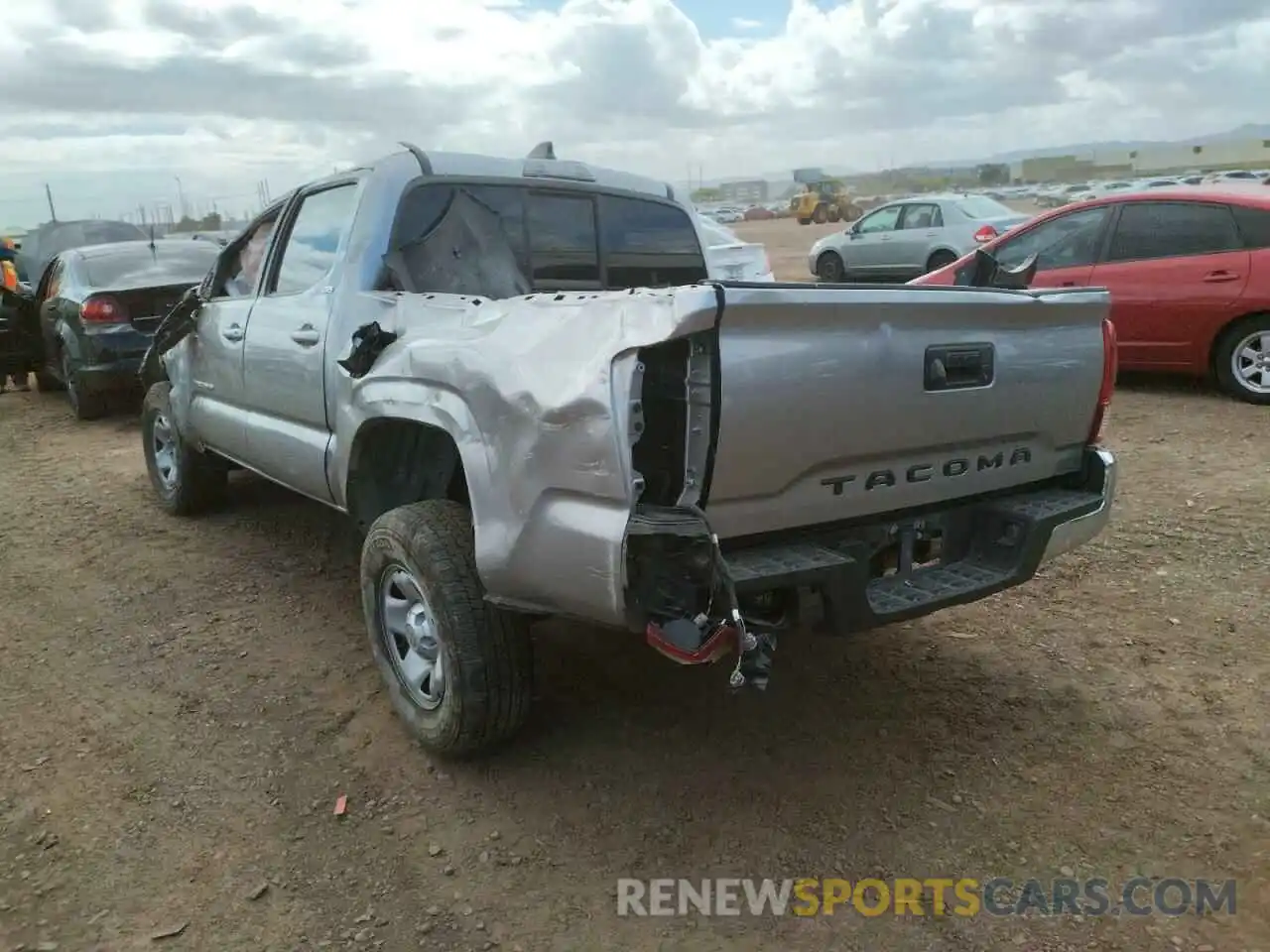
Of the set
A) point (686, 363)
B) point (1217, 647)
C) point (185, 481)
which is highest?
point (686, 363)

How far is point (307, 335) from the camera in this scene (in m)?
4.02

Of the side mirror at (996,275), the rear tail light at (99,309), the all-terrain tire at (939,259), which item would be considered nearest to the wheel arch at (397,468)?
the side mirror at (996,275)

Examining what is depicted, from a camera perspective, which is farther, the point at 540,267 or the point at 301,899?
the point at 540,267


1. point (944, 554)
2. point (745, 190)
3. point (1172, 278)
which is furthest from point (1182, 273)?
point (745, 190)

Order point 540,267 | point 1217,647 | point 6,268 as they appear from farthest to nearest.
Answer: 1. point 6,268
2. point 540,267
3. point 1217,647

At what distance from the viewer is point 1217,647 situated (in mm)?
3902

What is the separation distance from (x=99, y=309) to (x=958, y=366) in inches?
310

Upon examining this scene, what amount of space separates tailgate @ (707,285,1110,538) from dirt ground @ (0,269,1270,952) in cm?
87

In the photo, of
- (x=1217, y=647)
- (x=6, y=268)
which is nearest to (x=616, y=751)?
(x=1217, y=647)

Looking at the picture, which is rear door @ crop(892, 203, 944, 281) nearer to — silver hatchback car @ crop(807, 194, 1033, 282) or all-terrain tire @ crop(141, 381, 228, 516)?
silver hatchback car @ crop(807, 194, 1033, 282)

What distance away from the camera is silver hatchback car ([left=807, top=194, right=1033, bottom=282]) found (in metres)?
15.0

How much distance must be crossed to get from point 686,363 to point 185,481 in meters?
4.27

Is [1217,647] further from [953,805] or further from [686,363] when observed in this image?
[686,363]

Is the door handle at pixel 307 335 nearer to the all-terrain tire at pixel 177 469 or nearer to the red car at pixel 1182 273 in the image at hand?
the all-terrain tire at pixel 177 469
